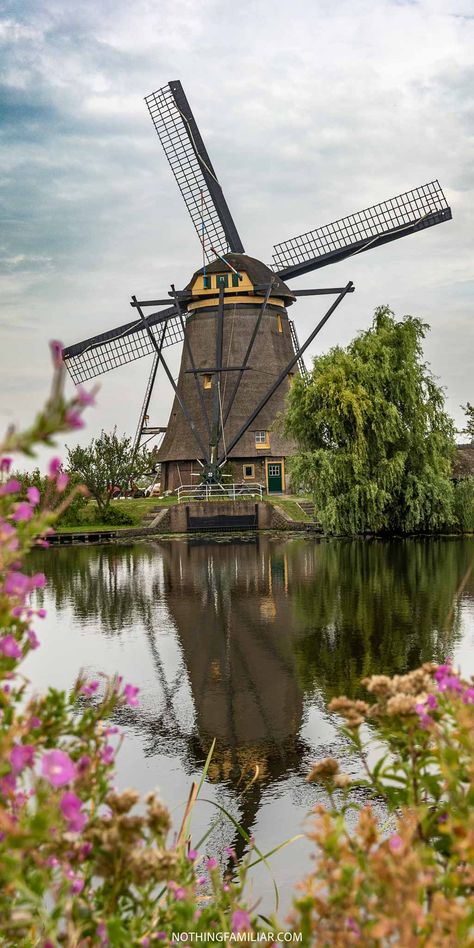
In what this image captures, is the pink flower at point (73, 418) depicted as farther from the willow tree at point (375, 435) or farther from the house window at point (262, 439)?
the house window at point (262, 439)

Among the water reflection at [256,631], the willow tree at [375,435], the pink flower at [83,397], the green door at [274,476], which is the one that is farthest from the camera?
the green door at [274,476]

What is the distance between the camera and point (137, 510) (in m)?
48.5

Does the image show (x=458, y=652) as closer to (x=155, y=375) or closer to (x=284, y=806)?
(x=284, y=806)

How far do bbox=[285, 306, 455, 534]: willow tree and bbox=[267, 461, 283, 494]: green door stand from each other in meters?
10.6

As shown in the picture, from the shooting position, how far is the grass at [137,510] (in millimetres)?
45000

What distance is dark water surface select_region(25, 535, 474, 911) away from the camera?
8.34 metres

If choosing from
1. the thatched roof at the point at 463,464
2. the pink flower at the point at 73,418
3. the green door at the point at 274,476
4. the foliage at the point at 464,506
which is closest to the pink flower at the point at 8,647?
the pink flower at the point at 73,418

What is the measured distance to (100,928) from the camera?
8.42 feet

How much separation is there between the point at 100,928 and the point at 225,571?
24165 mm

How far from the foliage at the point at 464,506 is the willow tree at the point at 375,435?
112 centimetres

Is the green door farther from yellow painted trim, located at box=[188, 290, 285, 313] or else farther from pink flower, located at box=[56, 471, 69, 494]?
pink flower, located at box=[56, 471, 69, 494]

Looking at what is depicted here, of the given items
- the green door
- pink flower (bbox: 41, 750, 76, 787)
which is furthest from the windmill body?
pink flower (bbox: 41, 750, 76, 787)

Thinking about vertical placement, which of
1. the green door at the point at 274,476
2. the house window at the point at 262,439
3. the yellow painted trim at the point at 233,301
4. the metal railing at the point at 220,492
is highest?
the yellow painted trim at the point at 233,301

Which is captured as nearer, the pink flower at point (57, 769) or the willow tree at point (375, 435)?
the pink flower at point (57, 769)
